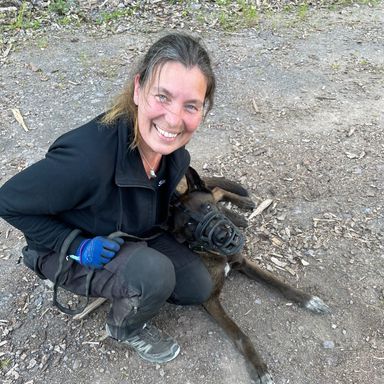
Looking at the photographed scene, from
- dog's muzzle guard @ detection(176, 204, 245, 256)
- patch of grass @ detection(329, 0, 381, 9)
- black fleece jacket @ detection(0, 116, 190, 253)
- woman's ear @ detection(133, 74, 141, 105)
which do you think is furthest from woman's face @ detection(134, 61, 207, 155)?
patch of grass @ detection(329, 0, 381, 9)

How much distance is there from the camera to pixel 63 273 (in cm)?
247

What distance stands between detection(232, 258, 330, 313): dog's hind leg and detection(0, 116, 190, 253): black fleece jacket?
0.84 metres

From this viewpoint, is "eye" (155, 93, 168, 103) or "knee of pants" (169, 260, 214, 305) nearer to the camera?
"eye" (155, 93, 168, 103)

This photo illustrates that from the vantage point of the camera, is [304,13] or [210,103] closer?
[210,103]

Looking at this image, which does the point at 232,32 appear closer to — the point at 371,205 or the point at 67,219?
the point at 371,205

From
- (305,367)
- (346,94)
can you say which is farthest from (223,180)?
(346,94)

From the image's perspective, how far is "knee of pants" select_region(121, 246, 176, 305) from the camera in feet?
7.65

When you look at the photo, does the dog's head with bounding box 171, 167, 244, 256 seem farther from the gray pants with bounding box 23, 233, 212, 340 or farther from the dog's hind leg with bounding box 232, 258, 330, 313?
the dog's hind leg with bounding box 232, 258, 330, 313

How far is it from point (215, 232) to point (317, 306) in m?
0.86

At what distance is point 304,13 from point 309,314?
4918 millimetres

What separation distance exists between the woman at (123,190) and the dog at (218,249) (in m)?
0.18

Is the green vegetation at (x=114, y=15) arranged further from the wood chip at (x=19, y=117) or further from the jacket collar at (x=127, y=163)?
the jacket collar at (x=127, y=163)

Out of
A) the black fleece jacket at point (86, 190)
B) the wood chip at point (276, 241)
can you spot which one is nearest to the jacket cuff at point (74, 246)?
the black fleece jacket at point (86, 190)

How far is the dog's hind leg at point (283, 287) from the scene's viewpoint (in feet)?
9.54
